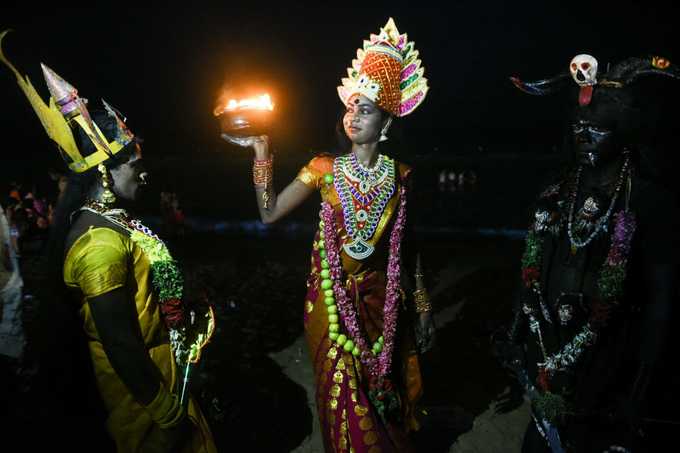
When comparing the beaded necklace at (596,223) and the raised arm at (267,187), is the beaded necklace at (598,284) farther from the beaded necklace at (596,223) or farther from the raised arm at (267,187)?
the raised arm at (267,187)

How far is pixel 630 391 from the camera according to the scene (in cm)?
272

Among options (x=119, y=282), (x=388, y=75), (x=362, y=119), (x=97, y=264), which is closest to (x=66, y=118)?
(x=97, y=264)

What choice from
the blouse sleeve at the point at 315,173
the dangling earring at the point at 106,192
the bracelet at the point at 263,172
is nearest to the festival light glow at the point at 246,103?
the bracelet at the point at 263,172

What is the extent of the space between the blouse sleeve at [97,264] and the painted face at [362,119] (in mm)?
1687

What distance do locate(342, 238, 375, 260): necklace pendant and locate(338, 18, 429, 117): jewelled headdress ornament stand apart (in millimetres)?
976


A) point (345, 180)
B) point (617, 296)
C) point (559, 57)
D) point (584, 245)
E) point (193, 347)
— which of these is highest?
point (559, 57)

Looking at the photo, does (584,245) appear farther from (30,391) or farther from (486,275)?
(486,275)

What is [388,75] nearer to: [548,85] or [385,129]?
[385,129]

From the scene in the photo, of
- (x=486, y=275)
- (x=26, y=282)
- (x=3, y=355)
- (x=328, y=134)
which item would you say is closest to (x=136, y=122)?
(x=328, y=134)

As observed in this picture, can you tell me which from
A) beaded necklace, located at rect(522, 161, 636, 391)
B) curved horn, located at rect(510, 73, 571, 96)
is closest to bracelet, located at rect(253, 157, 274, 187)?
curved horn, located at rect(510, 73, 571, 96)

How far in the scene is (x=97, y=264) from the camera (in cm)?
202

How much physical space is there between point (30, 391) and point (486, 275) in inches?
310

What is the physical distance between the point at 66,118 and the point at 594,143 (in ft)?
10.1

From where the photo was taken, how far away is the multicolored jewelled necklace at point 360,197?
2.97 meters
